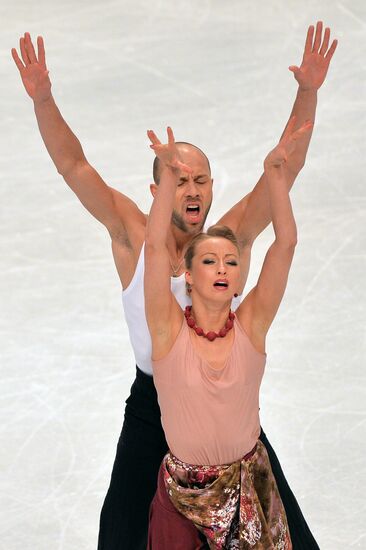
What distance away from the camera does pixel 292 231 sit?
3.63m

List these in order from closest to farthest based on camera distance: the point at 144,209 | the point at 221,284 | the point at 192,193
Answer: the point at 221,284, the point at 192,193, the point at 144,209

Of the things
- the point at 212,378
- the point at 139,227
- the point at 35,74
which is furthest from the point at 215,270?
the point at 35,74

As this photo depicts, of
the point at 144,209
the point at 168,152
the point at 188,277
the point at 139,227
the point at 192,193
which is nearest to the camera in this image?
the point at 168,152

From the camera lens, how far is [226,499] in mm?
3590

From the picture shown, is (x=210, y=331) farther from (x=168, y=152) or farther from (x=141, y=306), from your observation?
(x=168, y=152)

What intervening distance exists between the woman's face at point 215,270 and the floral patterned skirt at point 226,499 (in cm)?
44

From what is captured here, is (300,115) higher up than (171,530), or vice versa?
(300,115)

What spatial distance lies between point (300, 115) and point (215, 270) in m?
0.63

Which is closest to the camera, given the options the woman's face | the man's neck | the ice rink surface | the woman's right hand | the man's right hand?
the woman's right hand

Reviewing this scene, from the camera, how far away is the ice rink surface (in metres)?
5.29

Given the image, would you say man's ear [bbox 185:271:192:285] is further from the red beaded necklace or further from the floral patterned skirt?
the floral patterned skirt

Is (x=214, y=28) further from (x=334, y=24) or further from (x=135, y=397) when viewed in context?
(x=135, y=397)

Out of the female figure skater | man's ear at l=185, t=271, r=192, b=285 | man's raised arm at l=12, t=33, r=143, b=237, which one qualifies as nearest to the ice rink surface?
the female figure skater

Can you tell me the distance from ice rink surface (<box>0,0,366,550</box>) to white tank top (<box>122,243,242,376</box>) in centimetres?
121
